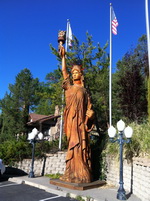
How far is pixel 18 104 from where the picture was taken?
21266 millimetres

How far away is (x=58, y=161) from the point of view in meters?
9.76

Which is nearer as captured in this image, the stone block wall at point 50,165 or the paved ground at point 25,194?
the paved ground at point 25,194

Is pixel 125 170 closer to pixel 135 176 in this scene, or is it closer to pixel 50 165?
pixel 135 176

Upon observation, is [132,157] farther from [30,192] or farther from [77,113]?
[30,192]

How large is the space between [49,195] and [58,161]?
372 cm

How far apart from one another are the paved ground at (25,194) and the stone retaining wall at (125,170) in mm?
2051

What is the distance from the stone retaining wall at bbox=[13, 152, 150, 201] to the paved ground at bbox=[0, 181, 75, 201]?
205cm

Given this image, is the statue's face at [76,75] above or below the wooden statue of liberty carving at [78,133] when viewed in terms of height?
above

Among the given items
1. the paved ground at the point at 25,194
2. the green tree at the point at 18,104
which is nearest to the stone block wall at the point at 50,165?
the paved ground at the point at 25,194

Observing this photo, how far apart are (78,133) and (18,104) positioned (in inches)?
612

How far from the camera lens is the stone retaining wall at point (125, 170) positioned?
18.2 ft

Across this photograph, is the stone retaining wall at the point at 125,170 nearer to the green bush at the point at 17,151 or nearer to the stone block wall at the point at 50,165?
the stone block wall at the point at 50,165

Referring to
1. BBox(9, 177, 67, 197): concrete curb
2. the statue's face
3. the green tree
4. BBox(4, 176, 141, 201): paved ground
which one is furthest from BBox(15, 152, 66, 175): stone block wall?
the green tree

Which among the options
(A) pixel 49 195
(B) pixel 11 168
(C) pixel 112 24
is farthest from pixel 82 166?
(C) pixel 112 24
